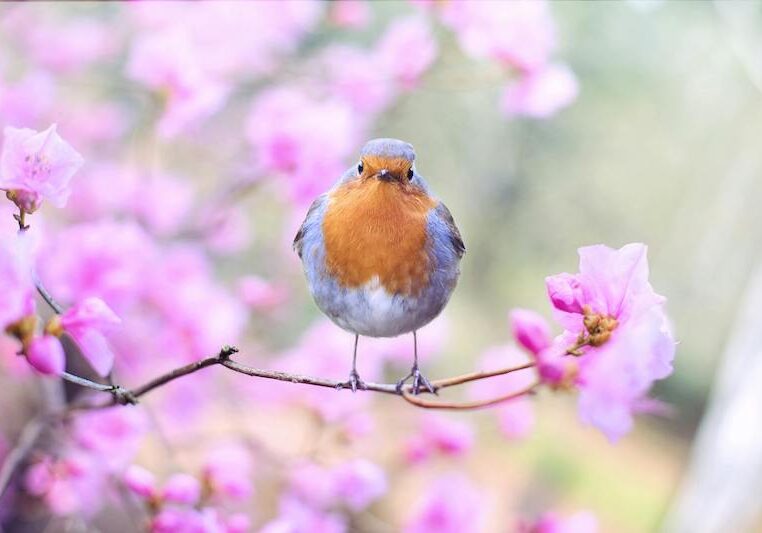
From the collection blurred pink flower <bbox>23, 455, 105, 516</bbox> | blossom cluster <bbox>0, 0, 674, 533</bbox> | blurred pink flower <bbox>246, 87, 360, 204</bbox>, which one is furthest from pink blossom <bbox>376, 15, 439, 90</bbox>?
blurred pink flower <bbox>23, 455, 105, 516</bbox>

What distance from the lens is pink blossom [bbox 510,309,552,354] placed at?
0.52 metres

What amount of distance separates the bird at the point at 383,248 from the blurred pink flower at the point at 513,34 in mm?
656

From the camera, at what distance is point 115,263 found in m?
1.10

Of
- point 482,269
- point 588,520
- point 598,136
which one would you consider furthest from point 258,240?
point 588,520

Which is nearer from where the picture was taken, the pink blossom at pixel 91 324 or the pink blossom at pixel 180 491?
the pink blossom at pixel 91 324

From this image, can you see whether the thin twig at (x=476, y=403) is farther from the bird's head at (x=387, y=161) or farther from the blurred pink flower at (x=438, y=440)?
the blurred pink flower at (x=438, y=440)

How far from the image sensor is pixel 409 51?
1.33m

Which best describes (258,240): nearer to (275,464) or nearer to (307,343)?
(307,343)

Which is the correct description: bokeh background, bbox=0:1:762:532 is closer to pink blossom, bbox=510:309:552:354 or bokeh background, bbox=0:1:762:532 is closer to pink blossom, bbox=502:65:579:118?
pink blossom, bbox=502:65:579:118

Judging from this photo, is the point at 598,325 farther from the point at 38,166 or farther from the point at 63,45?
the point at 63,45

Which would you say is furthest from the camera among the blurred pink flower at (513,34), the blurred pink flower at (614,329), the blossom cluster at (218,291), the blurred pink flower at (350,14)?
the blurred pink flower at (350,14)

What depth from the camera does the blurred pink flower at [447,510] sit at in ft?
3.80

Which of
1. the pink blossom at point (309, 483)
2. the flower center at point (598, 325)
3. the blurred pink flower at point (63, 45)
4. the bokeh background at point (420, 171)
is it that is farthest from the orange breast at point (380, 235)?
the blurred pink flower at point (63, 45)

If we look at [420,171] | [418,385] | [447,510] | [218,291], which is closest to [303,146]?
[218,291]
